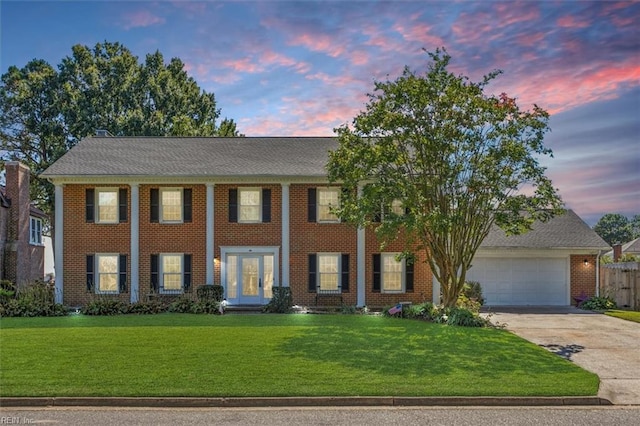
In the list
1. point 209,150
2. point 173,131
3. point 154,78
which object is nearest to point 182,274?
point 209,150

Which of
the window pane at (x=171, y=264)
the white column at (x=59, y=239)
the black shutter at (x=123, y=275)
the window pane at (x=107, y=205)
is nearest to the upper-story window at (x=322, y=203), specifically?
the window pane at (x=171, y=264)

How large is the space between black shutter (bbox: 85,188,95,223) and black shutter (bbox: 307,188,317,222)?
30.8ft

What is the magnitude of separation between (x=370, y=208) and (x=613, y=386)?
9.87 metres

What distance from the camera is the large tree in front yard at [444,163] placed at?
1817 centimetres

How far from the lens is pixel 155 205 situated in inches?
912

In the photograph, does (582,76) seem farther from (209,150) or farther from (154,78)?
(154,78)

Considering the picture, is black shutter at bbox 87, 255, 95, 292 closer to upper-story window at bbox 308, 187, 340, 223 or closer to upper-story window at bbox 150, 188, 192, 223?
upper-story window at bbox 150, 188, 192, 223

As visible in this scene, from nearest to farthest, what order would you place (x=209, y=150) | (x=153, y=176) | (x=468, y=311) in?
(x=468, y=311) < (x=153, y=176) < (x=209, y=150)

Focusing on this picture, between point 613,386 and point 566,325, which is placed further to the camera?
point 566,325

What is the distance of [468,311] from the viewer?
58.5ft

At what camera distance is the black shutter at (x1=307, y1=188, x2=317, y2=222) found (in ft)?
75.7

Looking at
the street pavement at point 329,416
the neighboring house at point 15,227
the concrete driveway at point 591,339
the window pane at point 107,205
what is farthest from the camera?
the neighboring house at point 15,227

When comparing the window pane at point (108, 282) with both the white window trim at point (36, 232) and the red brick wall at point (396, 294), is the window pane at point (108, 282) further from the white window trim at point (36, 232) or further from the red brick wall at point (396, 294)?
the red brick wall at point (396, 294)

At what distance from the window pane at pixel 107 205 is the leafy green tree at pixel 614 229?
9866 cm
